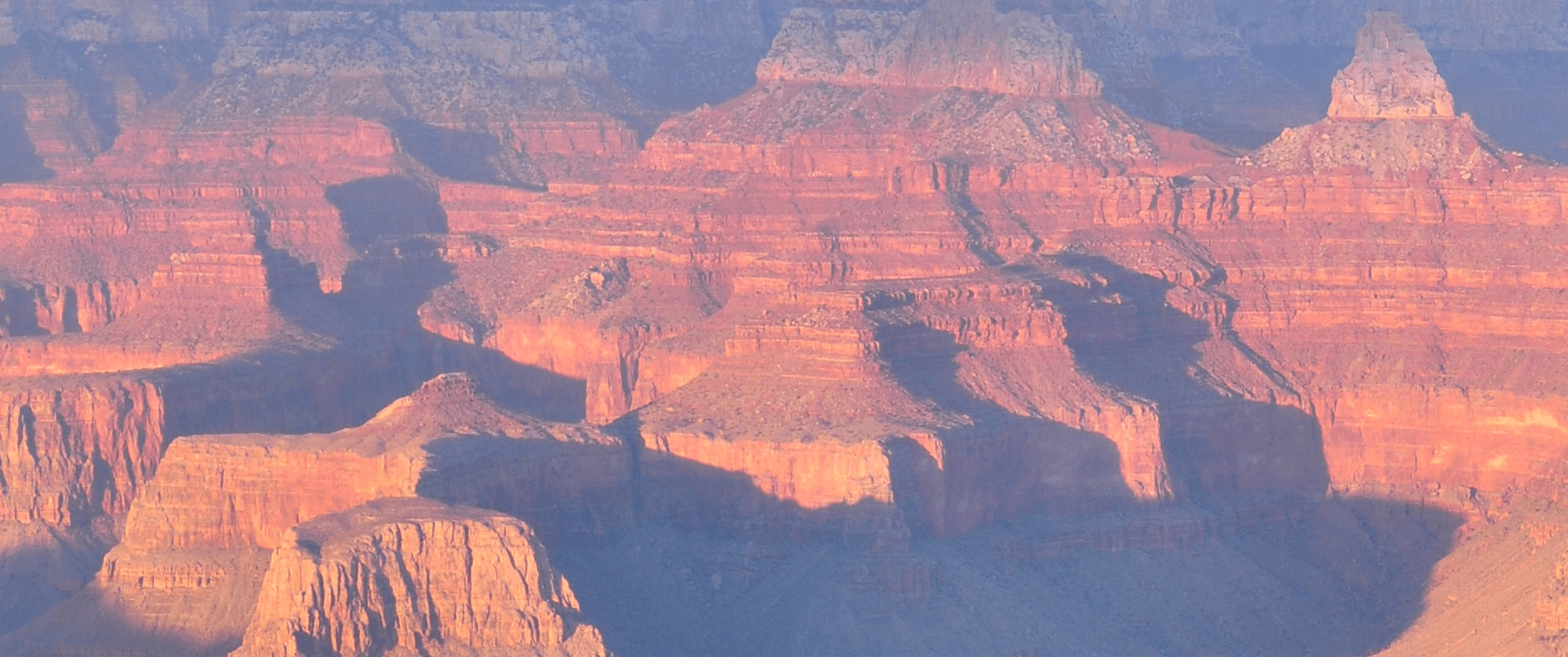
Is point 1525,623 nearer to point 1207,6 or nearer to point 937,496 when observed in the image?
point 937,496

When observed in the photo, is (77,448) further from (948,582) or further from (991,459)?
(948,582)

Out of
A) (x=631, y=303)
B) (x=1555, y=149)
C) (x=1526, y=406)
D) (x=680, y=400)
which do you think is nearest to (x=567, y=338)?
(x=631, y=303)

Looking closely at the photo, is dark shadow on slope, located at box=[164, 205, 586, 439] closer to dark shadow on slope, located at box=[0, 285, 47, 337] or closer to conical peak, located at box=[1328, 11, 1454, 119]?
dark shadow on slope, located at box=[0, 285, 47, 337]

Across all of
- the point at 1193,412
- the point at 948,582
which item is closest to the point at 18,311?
the point at 1193,412

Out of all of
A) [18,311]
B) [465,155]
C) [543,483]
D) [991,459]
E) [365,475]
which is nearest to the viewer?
[365,475]

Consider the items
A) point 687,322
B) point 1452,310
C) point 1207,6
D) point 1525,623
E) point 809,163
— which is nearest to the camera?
point 1525,623

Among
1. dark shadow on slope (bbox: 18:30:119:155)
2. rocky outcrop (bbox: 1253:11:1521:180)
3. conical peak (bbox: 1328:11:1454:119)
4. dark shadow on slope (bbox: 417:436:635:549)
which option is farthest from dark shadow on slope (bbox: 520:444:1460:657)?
dark shadow on slope (bbox: 18:30:119:155)

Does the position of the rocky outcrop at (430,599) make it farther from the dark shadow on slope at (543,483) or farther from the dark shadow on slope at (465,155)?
the dark shadow on slope at (465,155)

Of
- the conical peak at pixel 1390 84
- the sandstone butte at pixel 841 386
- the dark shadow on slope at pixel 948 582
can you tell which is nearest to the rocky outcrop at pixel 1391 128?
the conical peak at pixel 1390 84
